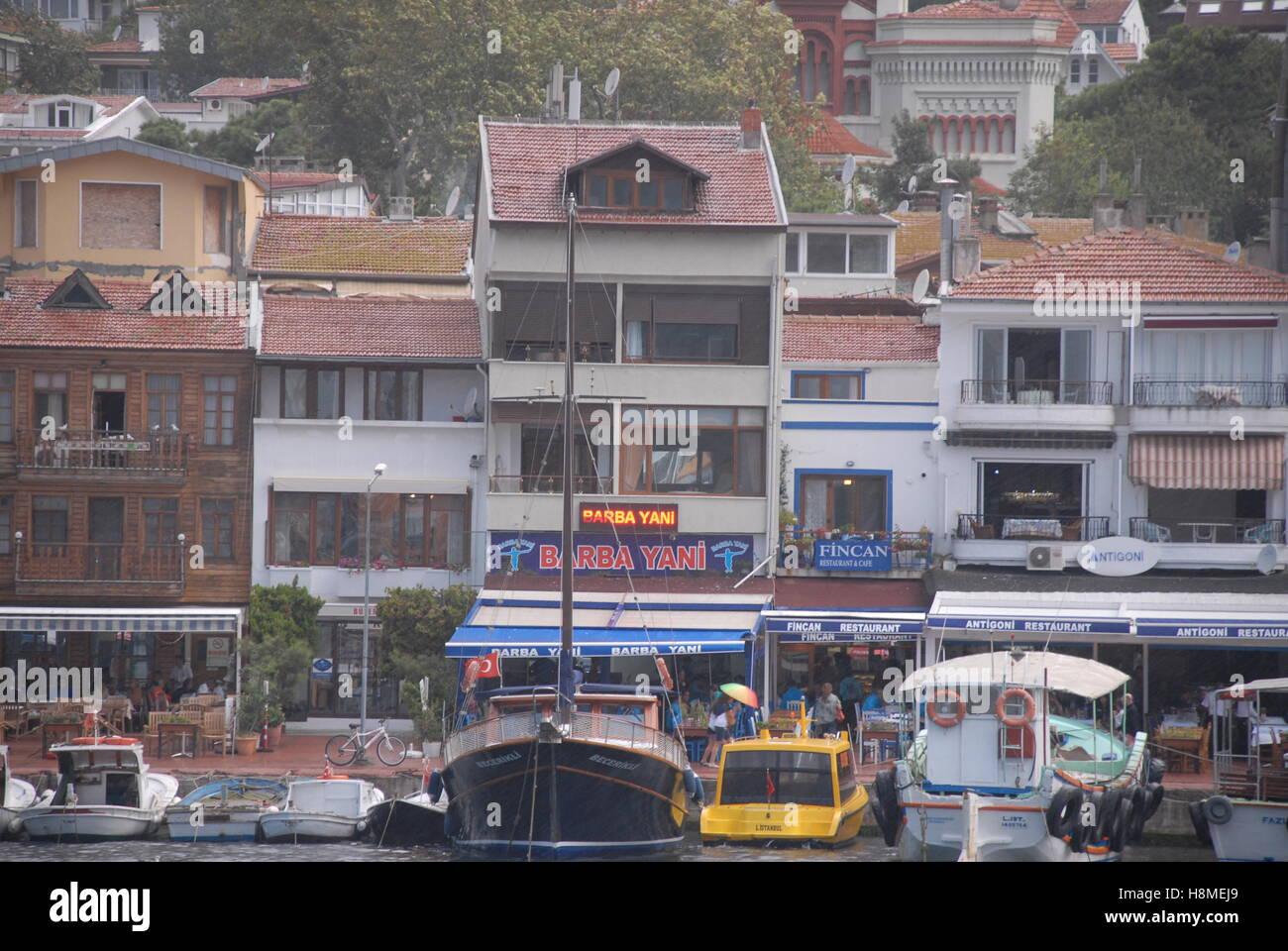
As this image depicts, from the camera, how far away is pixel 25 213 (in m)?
59.1

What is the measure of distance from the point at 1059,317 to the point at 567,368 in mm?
13719

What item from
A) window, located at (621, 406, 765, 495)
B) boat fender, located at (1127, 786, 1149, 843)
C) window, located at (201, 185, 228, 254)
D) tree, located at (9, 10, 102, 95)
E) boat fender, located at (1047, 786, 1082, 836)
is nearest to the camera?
boat fender, located at (1047, 786, 1082, 836)

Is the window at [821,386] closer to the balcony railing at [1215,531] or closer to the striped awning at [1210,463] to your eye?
the striped awning at [1210,463]

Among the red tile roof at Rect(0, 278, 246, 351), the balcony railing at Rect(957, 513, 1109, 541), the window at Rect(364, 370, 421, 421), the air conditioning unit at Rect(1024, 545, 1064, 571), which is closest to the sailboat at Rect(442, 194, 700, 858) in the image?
the air conditioning unit at Rect(1024, 545, 1064, 571)

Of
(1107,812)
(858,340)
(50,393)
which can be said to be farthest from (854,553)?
(50,393)

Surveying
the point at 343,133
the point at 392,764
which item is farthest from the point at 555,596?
the point at 343,133

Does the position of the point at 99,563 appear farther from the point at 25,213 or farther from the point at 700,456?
the point at 700,456

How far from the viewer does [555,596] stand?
171 ft

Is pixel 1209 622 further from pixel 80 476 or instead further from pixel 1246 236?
pixel 1246 236

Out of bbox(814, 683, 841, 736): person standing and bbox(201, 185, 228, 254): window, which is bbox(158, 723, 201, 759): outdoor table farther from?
bbox(201, 185, 228, 254): window

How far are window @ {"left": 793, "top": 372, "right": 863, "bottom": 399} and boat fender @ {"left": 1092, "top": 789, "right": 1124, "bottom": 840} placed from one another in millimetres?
18749

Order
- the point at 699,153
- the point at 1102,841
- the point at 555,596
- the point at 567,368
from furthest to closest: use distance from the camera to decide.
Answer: the point at 699,153 → the point at 555,596 → the point at 567,368 → the point at 1102,841

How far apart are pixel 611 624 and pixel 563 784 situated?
955 cm

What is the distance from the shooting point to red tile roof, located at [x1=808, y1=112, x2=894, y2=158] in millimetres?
126625
